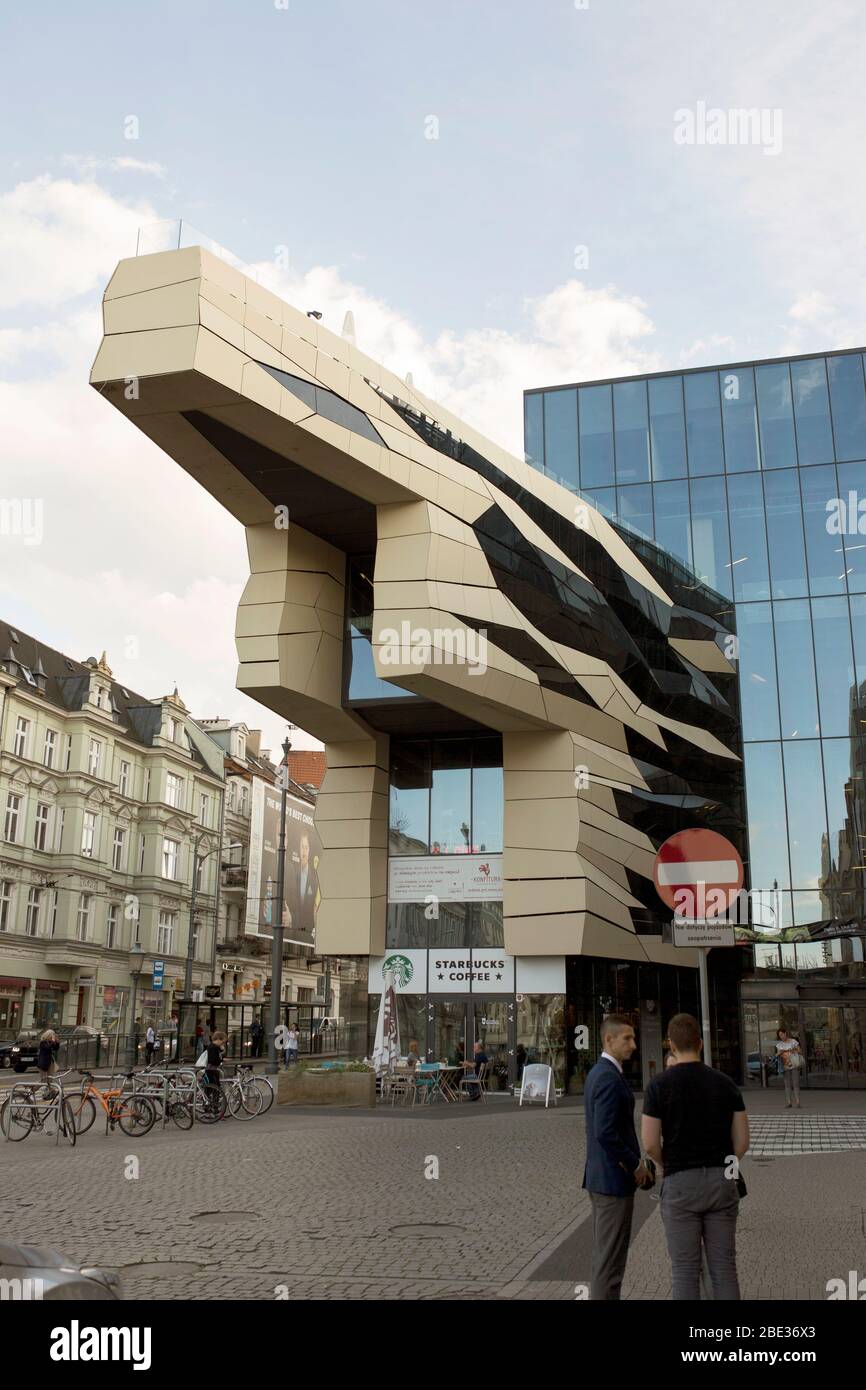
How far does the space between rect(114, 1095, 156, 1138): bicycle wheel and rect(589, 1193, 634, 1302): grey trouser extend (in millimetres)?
14663

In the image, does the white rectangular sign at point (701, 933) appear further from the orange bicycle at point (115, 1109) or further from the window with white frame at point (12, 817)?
the window with white frame at point (12, 817)

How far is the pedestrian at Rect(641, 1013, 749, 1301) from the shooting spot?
238 inches

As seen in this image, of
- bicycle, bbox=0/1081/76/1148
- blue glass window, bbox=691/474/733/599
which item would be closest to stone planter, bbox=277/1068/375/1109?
bicycle, bbox=0/1081/76/1148

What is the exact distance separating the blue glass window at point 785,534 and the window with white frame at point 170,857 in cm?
3622

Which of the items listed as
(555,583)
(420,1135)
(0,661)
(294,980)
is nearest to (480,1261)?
(420,1135)

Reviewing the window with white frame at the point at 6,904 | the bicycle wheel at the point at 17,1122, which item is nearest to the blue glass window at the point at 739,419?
the bicycle wheel at the point at 17,1122

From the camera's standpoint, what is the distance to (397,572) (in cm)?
2566

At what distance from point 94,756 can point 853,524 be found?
3570 cm

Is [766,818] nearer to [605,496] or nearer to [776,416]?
[605,496]

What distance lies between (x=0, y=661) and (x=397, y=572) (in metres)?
31.7

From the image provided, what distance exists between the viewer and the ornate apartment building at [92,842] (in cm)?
5047

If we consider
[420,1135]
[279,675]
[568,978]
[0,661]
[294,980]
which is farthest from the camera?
[294,980]

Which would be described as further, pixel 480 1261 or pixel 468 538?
pixel 468 538

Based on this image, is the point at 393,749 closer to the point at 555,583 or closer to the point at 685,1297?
the point at 555,583
